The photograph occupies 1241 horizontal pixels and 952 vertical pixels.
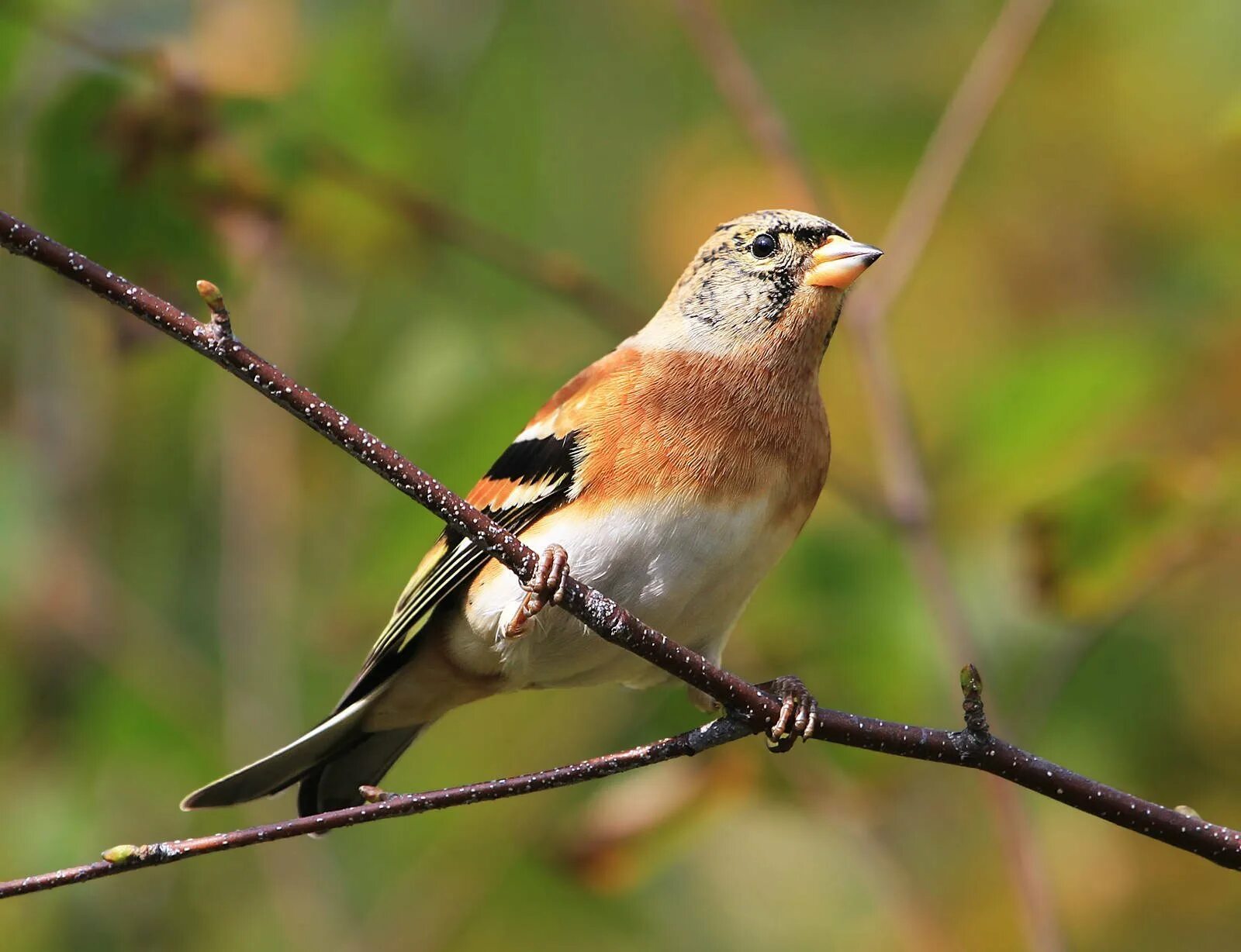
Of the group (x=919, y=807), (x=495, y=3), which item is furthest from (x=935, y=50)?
(x=919, y=807)

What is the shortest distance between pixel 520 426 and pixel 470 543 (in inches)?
28.2

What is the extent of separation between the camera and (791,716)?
2.86 meters

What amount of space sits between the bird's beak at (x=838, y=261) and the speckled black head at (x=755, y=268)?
0.10ft

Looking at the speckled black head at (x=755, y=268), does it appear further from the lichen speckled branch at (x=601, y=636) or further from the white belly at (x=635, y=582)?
the lichen speckled branch at (x=601, y=636)

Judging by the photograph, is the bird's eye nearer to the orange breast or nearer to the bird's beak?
the bird's beak

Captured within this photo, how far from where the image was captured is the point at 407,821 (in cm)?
568

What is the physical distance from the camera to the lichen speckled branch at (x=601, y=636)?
211cm

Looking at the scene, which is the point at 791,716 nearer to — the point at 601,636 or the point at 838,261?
the point at 601,636

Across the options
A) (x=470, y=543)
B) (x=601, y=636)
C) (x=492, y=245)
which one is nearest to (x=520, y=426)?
(x=492, y=245)

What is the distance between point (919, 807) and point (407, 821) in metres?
1.99

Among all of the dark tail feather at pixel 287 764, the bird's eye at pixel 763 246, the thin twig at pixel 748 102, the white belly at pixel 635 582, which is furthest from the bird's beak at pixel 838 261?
the dark tail feather at pixel 287 764

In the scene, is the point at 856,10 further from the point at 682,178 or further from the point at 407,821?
the point at 407,821

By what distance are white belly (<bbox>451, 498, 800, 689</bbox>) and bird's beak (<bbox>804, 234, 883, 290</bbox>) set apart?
583 millimetres

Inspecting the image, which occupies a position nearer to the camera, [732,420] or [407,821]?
[732,420]
